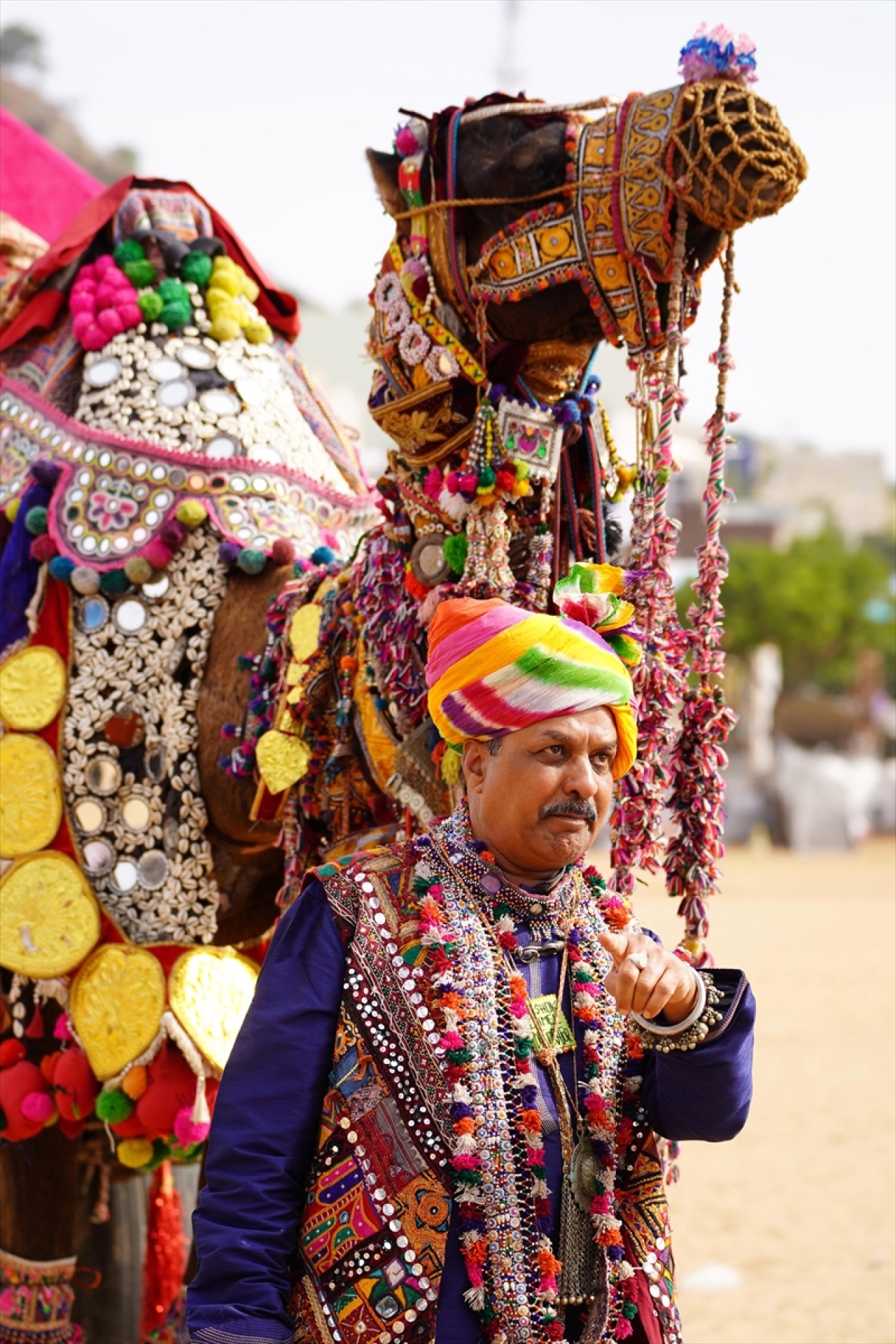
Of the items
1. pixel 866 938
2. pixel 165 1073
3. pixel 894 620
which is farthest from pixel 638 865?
pixel 894 620

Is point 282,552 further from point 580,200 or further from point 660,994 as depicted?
point 660,994

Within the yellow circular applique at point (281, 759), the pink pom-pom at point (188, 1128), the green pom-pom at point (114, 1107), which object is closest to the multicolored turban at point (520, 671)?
the yellow circular applique at point (281, 759)

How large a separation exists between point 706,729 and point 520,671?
718 millimetres

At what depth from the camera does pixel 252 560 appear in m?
3.50

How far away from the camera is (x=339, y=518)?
12.6ft

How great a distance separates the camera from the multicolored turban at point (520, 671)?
2.02 meters

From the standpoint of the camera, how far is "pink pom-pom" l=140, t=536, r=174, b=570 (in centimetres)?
356

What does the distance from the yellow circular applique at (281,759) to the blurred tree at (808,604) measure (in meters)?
24.7

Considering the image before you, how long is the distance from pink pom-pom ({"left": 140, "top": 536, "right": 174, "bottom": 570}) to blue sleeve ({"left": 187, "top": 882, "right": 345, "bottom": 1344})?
1.64 meters

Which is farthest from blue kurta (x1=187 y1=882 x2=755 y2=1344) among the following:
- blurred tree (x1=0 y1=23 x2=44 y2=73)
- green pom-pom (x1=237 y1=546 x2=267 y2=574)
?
blurred tree (x1=0 y1=23 x2=44 y2=73)

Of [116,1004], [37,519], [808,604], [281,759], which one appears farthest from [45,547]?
[808,604]

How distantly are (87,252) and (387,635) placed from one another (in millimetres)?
1592

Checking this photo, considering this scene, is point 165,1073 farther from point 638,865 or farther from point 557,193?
point 557,193

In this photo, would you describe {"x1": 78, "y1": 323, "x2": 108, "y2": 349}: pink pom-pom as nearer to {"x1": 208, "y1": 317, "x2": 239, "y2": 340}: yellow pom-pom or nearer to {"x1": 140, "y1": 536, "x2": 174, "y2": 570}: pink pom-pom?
{"x1": 208, "y1": 317, "x2": 239, "y2": 340}: yellow pom-pom
